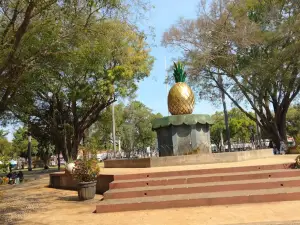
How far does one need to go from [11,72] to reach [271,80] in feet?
61.3

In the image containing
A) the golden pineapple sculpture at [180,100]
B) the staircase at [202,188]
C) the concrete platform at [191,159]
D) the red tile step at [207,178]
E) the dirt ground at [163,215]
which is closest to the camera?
the dirt ground at [163,215]

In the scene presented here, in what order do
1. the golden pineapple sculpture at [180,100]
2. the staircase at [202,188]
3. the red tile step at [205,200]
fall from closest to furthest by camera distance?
the red tile step at [205,200], the staircase at [202,188], the golden pineapple sculpture at [180,100]

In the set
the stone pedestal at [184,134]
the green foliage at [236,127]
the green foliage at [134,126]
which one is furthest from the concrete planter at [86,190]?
the green foliage at [236,127]

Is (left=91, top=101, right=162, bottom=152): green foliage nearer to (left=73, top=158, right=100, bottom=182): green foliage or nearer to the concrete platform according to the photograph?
the concrete platform

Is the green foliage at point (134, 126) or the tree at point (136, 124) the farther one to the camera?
the tree at point (136, 124)

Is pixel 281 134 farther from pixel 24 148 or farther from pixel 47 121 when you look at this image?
pixel 24 148

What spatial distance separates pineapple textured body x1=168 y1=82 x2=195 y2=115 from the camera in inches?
610

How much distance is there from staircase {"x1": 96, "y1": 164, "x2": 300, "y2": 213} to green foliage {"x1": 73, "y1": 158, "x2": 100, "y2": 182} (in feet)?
2.64

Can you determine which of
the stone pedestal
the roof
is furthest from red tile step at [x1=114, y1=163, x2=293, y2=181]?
the roof

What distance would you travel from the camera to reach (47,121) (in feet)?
88.4

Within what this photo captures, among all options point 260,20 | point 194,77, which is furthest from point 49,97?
point 260,20

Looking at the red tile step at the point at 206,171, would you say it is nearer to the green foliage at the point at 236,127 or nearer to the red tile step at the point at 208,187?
the red tile step at the point at 208,187

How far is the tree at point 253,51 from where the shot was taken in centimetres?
2217

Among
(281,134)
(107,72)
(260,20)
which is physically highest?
(260,20)
